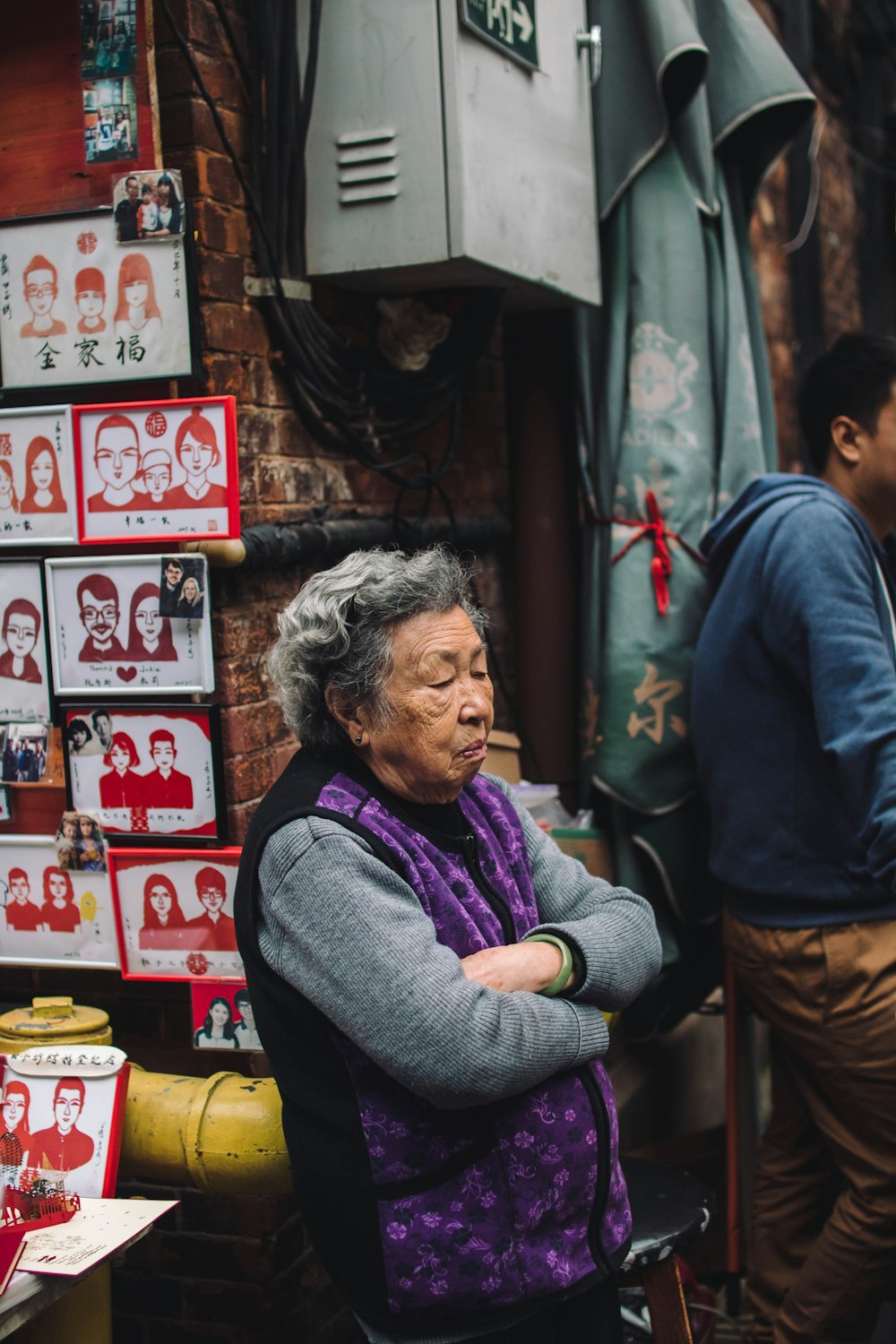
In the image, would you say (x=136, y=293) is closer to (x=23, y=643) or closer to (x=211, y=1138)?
(x=23, y=643)

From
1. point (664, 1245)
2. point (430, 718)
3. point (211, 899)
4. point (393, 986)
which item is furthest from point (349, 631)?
point (664, 1245)

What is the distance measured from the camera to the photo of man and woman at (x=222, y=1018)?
263 cm

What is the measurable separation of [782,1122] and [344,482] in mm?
1973

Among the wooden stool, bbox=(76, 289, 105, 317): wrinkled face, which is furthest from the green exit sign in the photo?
the wooden stool

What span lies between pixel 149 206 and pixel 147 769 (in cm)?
107

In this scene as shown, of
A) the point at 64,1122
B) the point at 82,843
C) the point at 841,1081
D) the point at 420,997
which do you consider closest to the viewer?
the point at 420,997

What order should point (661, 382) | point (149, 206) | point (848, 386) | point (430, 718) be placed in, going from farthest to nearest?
point (661, 382) → point (848, 386) → point (149, 206) → point (430, 718)

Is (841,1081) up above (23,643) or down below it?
below

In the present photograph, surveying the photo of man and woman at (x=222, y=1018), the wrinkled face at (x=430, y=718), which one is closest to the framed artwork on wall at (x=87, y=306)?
the wrinkled face at (x=430, y=718)

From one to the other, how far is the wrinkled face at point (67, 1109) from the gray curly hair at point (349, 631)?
725 millimetres

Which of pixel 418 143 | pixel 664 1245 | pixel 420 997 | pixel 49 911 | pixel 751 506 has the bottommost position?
pixel 664 1245

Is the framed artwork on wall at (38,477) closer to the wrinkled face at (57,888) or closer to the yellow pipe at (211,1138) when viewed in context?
the wrinkled face at (57,888)

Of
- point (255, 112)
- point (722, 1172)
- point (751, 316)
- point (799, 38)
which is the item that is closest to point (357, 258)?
point (255, 112)

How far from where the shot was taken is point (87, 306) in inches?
100
